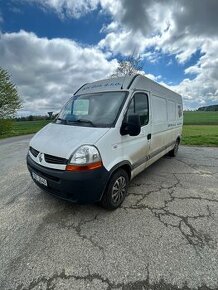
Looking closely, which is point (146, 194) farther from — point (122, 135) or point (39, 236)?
point (39, 236)

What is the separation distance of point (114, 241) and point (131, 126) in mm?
1700

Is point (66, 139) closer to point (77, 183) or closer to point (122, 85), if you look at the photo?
point (77, 183)

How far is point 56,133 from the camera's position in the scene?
3336 mm

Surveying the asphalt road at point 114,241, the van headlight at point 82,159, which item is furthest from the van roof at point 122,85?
the asphalt road at point 114,241

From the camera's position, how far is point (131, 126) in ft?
10.1

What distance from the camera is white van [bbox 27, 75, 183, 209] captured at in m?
2.75

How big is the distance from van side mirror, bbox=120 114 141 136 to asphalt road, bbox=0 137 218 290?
1.38 meters

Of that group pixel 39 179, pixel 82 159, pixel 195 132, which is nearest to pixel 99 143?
pixel 82 159

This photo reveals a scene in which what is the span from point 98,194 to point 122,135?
1.04 m

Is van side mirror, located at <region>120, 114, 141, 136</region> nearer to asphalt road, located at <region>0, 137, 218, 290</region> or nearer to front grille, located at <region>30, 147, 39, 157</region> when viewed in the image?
asphalt road, located at <region>0, 137, 218, 290</region>

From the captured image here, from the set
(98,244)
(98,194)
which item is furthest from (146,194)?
(98,244)

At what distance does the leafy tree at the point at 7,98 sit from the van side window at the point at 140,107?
2247 cm

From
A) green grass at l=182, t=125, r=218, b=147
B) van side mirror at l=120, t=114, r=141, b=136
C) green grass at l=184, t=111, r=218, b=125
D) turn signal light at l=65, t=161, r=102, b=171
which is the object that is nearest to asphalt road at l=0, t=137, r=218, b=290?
turn signal light at l=65, t=161, r=102, b=171

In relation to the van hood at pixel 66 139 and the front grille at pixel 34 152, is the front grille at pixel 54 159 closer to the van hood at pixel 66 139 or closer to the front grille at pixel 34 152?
the van hood at pixel 66 139
